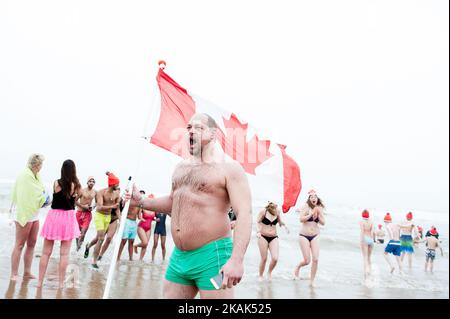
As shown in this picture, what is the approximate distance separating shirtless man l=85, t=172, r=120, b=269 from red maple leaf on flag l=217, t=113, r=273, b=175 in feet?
15.5

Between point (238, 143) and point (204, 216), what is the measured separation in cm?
194

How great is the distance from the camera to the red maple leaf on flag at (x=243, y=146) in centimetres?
480

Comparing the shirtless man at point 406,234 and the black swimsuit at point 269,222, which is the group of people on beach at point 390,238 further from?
the black swimsuit at point 269,222

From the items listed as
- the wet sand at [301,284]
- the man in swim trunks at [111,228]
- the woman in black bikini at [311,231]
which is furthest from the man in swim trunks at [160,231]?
the woman in black bikini at [311,231]

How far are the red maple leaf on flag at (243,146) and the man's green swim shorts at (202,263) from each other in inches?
70.6

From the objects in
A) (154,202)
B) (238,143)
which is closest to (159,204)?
(154,202)

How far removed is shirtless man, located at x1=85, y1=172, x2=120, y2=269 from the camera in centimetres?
902

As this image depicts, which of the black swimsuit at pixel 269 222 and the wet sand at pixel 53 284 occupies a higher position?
the black swimsuit at pixel 269 222

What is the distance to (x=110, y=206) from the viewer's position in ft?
29.8

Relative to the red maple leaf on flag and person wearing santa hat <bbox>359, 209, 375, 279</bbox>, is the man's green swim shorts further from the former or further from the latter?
person wearing santa hat <bbox>359, 209, 375, 279</bbox>

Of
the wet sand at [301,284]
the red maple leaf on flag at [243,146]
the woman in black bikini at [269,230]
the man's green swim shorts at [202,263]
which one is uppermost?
the red maple leaf on flag at [243,146]

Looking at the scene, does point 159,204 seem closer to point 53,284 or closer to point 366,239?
A: point 53,284

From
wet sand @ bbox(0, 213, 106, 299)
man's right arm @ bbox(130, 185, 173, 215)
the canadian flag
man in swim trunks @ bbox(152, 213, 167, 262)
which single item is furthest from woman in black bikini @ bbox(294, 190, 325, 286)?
man's right arm @ bbox(130, 185, 173, 215)

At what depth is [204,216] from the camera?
10.1 ft
